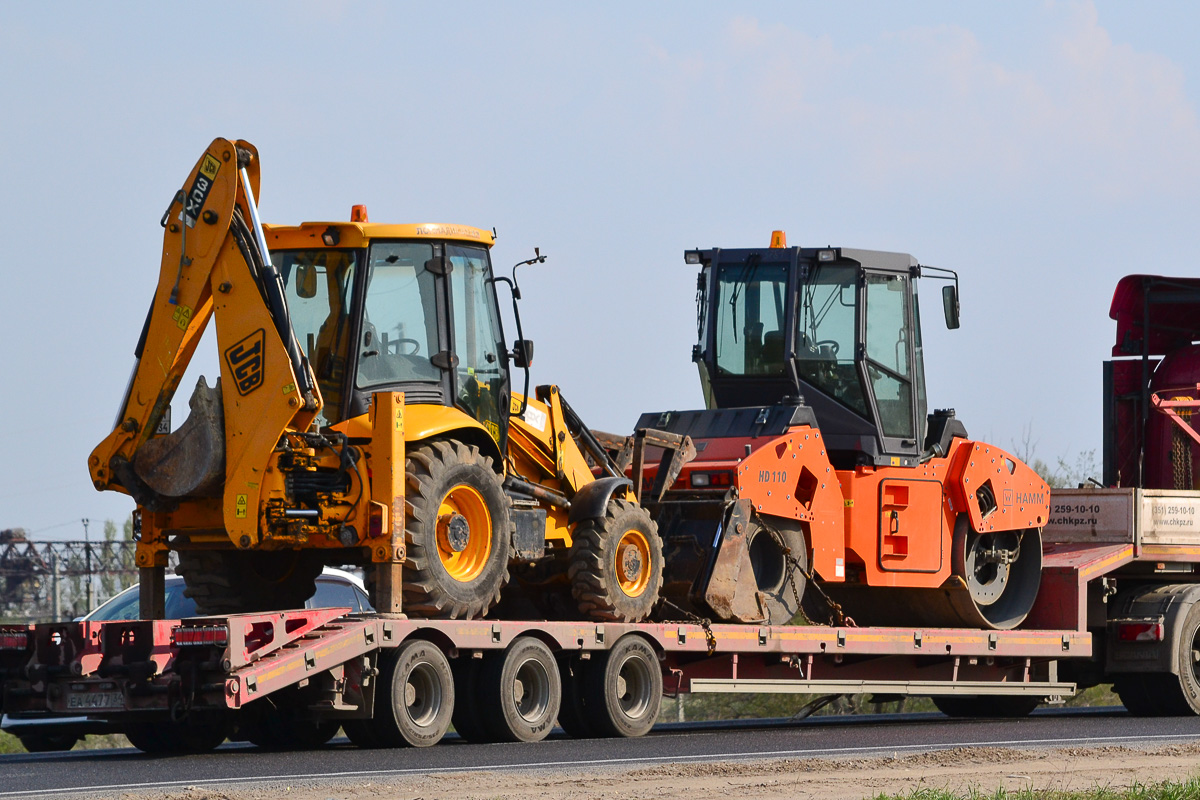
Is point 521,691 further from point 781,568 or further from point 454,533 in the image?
point 781,568

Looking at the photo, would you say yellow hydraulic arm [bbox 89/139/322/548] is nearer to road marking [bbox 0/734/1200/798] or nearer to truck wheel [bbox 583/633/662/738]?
road marking [bbox 0/734/1200/798]

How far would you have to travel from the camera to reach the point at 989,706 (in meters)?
20.2

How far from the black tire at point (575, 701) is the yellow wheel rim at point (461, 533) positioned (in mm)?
1268

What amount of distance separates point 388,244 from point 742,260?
5177 mm

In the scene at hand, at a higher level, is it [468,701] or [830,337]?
[830,337]

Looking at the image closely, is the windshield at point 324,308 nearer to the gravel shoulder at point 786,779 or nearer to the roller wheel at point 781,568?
the gravel shoulder at point 786,779

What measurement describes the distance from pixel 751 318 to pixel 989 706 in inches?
225

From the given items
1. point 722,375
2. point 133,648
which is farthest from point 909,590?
point 133,648

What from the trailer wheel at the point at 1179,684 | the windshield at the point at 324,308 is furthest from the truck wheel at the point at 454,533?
the trailer wheel at the point at 1179,684

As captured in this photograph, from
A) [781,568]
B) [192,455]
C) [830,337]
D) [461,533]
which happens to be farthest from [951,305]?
[192,455]

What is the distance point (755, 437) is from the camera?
1659 cm

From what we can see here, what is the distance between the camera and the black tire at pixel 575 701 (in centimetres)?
1436

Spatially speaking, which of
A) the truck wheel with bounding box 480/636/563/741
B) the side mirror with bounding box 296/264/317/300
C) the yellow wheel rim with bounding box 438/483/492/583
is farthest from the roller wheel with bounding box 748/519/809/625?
the side mirror with bounding box 296/264/317/300

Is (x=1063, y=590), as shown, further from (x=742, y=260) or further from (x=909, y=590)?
(x=742, y=260)
